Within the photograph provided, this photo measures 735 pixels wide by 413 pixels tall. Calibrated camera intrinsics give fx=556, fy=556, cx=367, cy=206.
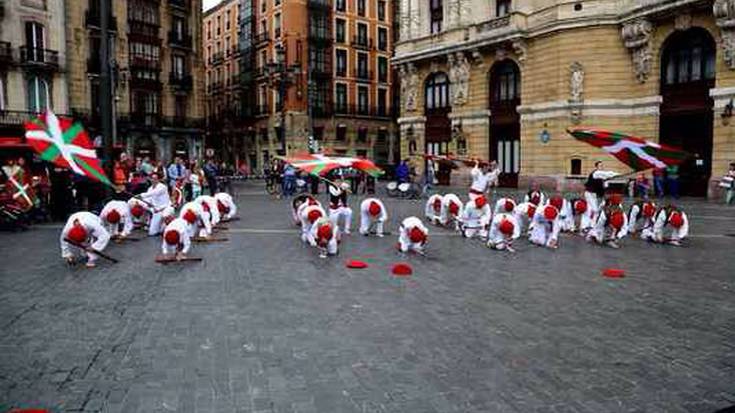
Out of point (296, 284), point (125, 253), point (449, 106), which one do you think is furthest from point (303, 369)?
point (449, 106)

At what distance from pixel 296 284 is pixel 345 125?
49.0m

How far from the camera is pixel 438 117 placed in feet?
126

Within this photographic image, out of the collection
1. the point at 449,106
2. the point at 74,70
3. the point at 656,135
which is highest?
the point at 74,70

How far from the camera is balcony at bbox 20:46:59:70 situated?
35.8 metres

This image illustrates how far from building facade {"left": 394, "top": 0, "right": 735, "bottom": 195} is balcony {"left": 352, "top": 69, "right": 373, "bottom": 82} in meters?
18.5

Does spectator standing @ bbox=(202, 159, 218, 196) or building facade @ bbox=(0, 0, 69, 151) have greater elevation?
building facade @ bbox=(0, 0, 69, 151)

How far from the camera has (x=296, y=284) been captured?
884 centimetres

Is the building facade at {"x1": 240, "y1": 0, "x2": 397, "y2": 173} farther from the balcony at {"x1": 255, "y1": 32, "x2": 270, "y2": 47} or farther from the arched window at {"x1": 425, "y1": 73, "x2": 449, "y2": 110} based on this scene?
the arched window at {"x1": 425, "y1": 73, "x2": 449, "y2": 110}

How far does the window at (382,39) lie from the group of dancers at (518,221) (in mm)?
46820

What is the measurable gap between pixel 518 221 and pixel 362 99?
1831 inches

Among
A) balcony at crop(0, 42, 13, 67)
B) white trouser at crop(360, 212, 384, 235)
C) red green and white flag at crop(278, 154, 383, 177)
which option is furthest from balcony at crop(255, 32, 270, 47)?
red green and white flag at crop(278, 154, 383, 177)

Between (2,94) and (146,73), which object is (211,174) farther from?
(146,73)

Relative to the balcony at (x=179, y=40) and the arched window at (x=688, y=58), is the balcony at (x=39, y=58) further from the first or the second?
the arched window at (x=688, y=58)

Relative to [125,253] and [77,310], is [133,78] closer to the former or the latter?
[125,253]
